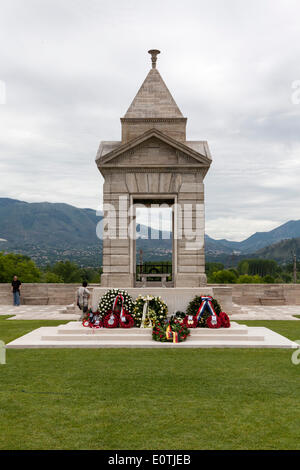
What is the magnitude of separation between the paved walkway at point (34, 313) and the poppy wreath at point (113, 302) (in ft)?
19.7

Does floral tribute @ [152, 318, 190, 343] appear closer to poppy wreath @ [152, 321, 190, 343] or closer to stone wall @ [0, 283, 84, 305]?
poppy wreath @ [152, 321, 190, 343]

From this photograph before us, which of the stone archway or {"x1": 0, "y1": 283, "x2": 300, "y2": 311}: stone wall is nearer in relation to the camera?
the stone archway

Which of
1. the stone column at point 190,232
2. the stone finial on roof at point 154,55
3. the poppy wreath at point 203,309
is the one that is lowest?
the poppy wreath at point 203,309

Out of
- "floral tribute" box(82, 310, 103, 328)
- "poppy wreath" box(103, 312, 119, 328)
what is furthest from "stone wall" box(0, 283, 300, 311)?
"poppy wreath" box(103, 312, 119, 328)

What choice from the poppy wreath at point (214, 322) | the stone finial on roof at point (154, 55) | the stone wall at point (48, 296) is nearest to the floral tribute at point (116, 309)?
the poppy wreath at point (214, 322)

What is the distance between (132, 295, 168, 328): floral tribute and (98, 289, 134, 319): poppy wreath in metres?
0.24

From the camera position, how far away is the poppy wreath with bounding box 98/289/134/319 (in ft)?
50.6

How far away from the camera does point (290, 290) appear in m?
30.5

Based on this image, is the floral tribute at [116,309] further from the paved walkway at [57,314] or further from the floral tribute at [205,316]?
the paved walkway at [57,314]

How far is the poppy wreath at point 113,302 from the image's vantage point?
1542 centimetres

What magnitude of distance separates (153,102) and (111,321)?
11.1 meters

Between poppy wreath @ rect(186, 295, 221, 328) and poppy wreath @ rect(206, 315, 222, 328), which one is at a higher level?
poppy wreath @ rect(186, 295, 221, 328)

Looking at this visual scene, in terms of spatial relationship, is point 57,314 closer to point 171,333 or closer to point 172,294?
point 172,294
